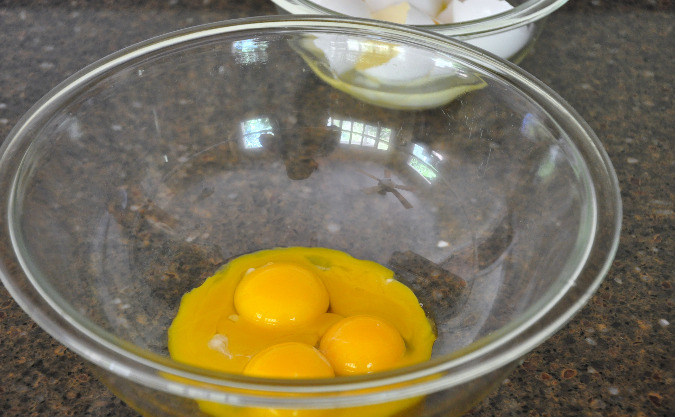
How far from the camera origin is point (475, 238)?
1234 millimetres

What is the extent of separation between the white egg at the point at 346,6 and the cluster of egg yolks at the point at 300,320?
20.2 inches

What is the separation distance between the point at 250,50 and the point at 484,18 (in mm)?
452

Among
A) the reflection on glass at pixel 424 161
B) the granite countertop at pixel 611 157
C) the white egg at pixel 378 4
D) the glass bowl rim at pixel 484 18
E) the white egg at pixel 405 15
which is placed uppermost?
the glass bowl rim at pixel 484 18

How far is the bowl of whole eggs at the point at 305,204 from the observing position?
3.27 feet

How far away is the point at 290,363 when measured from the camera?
0.98 meters

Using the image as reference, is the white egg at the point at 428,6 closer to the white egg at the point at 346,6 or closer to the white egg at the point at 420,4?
the white egg at the point at 420,4

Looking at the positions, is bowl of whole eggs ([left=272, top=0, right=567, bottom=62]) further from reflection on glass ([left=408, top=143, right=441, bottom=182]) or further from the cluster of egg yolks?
the cluster of egg yolks

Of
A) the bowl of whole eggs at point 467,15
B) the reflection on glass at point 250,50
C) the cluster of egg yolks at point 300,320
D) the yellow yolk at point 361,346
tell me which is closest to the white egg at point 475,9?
the bowl of whole eggs at point 467,15

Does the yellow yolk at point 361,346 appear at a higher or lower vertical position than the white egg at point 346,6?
lower

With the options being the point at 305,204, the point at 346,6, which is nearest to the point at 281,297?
the point at 305,204

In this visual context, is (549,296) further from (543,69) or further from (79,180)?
(543,69)

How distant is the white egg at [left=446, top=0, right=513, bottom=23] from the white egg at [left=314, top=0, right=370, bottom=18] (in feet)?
0.66

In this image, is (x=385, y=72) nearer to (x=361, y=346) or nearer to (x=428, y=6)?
(x=428, y=6)

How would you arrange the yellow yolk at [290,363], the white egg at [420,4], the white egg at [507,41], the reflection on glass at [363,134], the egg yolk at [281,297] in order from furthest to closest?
the white egg at [420,4]
the white egg at [507,41]
the reflection on glass at [363,134]
the egg yolk at [281,297]
the yellow yolk at [290,363]
